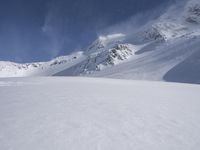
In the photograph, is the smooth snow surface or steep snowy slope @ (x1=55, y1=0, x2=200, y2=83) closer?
the smooth snow surface

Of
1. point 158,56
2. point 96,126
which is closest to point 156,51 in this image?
point 158,56

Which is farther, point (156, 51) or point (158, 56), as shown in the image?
point (156, 51)

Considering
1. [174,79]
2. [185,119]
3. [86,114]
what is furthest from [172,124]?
[174,79]

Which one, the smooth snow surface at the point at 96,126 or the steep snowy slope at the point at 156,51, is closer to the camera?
the smooth snow surface at the point at 96,126

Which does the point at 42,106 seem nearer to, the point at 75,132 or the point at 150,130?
the point at 75,132

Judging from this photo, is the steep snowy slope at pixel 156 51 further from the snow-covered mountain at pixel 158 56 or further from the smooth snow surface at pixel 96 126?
the smooth snow surface at pixel 96 126

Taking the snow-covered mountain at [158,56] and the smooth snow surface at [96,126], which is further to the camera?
the snow-covered mountain at [158,56]

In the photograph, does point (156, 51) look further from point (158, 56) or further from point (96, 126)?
point (96, 126)

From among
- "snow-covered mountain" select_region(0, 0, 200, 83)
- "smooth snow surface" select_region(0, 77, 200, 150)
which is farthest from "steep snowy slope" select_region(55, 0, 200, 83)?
"smooth snow surface" select_region(0, 77, 200, 150)

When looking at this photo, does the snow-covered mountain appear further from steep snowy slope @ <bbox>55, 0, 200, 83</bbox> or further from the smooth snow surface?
the smooth snow surface

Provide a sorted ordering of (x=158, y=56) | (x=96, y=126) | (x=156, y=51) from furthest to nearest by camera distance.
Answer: (x=156, y=51)
(x=158, y=56)
(x=96, y=126)

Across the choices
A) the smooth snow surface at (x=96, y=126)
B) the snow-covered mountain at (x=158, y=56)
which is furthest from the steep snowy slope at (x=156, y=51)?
the smooth snow surface at (x=96, y=126)

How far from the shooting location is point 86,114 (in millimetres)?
5004

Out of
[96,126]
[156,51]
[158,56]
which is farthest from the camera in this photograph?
[156,51]
